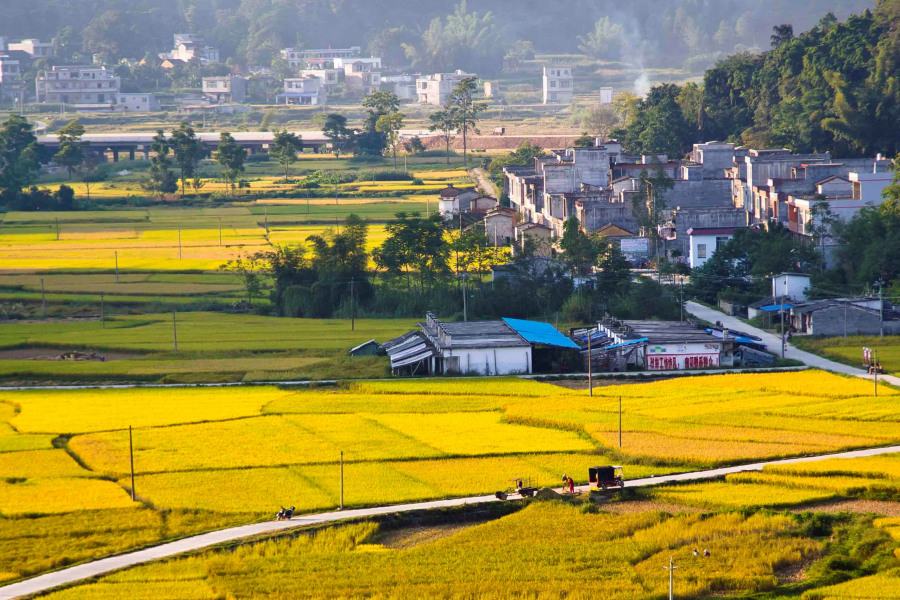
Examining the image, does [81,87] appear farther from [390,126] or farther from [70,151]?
[390,126]

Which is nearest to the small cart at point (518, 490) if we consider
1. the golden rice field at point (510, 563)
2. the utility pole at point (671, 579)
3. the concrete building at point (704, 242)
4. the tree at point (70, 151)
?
the golden rice field at point (510, 563)

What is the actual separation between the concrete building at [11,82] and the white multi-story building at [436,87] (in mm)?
41068

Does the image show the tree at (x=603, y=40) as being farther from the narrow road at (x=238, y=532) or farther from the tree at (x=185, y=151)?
the narrow road at (x=238, y=532)

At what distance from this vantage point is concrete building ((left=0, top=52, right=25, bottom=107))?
398 ft

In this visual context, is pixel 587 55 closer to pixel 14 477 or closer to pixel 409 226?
pixel 409 226

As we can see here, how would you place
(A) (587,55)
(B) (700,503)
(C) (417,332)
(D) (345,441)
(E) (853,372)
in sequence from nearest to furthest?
(B) (700,503), (D) (345,441), (E) (853,372), (C) (417,332), (A) (587,55)

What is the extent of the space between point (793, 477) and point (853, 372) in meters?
11.2

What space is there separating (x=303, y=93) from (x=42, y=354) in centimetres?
9114

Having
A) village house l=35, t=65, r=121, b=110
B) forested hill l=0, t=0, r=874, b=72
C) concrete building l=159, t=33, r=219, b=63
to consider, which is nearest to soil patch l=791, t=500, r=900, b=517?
village house l=35, t=65, r=121, b=110

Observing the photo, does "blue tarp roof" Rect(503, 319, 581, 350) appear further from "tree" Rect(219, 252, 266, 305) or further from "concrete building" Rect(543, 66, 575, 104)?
"concrete building" Rect(543, 66, 575, 104)

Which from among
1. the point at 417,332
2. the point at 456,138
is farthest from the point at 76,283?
the point at 456,138

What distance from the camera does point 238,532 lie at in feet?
68.9

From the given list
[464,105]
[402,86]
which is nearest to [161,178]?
[464,105]

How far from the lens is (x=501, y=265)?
156 ft
